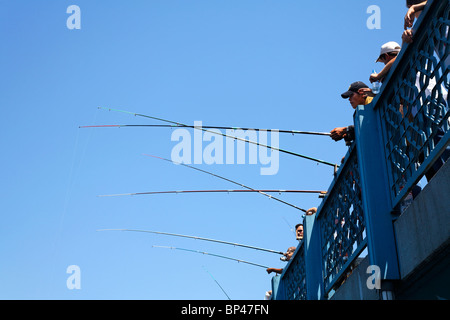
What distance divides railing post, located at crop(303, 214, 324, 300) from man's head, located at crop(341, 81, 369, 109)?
→ 6.07 feet

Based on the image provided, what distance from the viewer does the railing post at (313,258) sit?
859 centimetres

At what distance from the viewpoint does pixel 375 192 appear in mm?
6039

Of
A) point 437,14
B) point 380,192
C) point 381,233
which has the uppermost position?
point 437,14

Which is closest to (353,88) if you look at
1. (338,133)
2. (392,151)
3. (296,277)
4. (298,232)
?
(338,133)

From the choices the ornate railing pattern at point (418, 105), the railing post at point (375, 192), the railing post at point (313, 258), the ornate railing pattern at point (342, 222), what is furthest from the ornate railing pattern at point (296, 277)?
the ornate railing pattern at point (418, 105)

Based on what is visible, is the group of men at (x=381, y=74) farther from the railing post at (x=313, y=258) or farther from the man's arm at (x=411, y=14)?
the railing post at (x=313, y=258)

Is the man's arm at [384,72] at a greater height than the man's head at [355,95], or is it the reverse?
the man's head at [355,95]

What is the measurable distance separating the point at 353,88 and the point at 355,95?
78 mm

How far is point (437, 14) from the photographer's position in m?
5.08
